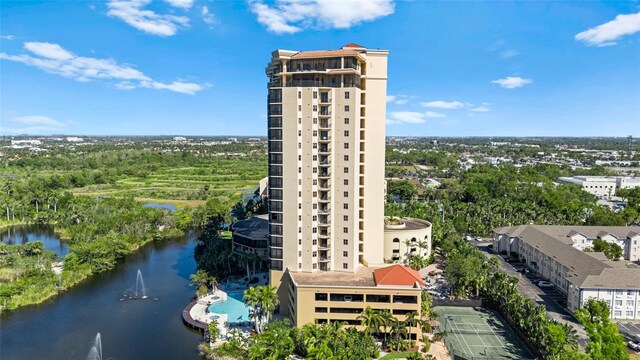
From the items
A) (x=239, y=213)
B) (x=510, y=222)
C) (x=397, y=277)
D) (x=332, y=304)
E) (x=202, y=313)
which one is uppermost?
(x=397, y=277)

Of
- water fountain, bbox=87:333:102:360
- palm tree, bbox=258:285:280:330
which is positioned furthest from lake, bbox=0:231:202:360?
palm tree, bbox=258:285:280:330

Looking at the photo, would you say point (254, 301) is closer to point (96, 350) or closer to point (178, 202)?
point (96, 350)

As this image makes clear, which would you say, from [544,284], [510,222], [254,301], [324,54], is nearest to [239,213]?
[254,301]

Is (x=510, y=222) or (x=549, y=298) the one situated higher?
(x=510, y=222)

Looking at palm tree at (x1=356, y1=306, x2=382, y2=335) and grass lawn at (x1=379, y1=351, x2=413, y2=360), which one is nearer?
grass lawn at (x1=379, y1=351, x2=413, y2=360)

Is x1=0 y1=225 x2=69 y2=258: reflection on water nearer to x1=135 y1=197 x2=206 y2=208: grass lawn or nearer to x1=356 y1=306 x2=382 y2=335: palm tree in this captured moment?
x1=135 y1=197 x2=206 y2=208: grass lawn

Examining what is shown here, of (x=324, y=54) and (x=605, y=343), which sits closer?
(x=605, y=343)

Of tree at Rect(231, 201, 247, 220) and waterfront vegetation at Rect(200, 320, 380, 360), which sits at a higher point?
tree at Rect(231, 201, 247, 220)
